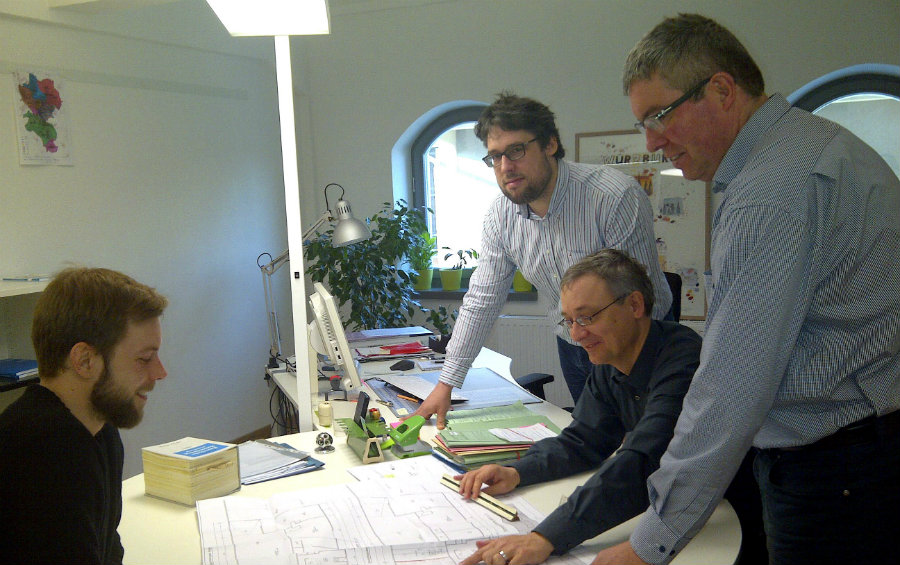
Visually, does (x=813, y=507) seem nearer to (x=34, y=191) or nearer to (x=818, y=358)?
(x=818, y=358)

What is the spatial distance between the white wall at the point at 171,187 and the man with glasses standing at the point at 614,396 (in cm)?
271

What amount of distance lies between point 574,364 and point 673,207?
1967 mm

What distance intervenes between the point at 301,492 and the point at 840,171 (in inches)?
51.6

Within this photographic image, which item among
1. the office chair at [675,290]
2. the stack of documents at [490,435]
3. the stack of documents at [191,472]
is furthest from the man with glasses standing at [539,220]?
the stack of documents at [191,472]

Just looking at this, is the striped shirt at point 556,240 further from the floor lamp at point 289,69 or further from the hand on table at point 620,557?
the hand on table at point 620,557

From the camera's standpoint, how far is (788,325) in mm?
1073

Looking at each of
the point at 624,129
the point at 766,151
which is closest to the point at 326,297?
the point at 766,151

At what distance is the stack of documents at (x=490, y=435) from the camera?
181 centimetres

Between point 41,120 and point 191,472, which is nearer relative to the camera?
point 191,472

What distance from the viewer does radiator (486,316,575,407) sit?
4.59 m

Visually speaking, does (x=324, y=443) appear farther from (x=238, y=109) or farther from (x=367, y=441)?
(x=238, y=109)

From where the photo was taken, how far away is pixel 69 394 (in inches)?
50.9

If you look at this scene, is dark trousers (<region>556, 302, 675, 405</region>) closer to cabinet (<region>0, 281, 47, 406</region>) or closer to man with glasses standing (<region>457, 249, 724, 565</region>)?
man with glasses standing (<region>457, 249, 724, 565</region>)

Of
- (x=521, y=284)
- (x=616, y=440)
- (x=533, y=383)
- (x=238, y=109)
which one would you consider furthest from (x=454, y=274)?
(x=616, y=440)
